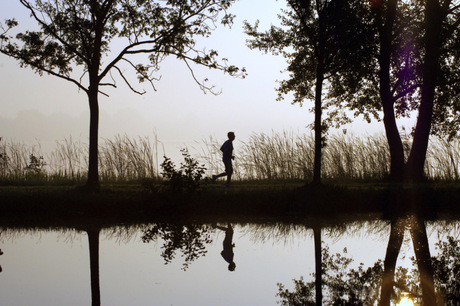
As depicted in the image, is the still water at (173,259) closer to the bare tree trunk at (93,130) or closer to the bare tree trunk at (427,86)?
the bare tree trunk at (93,130)

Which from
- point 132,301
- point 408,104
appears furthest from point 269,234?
point 408,104

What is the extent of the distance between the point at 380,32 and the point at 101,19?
9.26 metres

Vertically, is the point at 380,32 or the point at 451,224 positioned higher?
the point at 380,32

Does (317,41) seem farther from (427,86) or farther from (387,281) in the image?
(387,281)

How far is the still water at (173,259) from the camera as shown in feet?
26.5

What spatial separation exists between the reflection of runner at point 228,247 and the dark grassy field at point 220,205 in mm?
1168

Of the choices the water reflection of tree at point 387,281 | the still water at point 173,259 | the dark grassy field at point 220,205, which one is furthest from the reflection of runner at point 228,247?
the water reflection of tree at point 387,281

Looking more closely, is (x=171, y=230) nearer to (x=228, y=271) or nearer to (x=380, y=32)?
(x=228, y=271)

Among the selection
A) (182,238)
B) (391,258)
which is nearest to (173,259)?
(182,238)

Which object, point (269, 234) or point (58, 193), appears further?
point (58, 193)

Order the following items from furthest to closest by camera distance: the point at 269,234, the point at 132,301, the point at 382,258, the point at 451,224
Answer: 1. the point at 451,224
2. the point at 269,234
3. the point at 382,258
4. the point at 132,301

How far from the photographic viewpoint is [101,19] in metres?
17.3

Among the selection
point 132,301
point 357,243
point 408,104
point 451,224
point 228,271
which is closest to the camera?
point 132,301

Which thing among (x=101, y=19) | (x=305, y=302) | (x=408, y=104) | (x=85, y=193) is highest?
(x=101, y=19)
